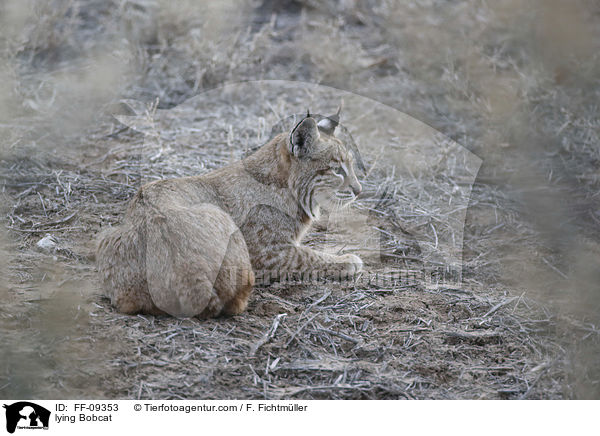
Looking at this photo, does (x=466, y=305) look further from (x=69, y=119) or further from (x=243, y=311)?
(x=69, y=119)

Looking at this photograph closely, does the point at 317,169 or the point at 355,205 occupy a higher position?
the point at 317,169

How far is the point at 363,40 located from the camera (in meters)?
9.70

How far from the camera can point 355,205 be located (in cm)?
628

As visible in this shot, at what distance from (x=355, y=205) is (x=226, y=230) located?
1985 millimetres

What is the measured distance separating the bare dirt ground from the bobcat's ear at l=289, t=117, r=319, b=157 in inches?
42.1

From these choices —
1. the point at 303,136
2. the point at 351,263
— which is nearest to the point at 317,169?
the point at 303,136

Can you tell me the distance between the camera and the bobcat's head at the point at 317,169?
16.2ft

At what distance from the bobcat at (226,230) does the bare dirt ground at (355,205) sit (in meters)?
0.21

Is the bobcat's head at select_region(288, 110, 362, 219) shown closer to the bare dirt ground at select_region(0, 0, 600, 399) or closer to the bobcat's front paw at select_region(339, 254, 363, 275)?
the bobcat's front paw at select_region(339, 254, 363, 275)

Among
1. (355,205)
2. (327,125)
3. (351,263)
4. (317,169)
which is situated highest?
(327,125)

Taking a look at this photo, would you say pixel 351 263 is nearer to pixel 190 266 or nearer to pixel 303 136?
pixel 303 136
